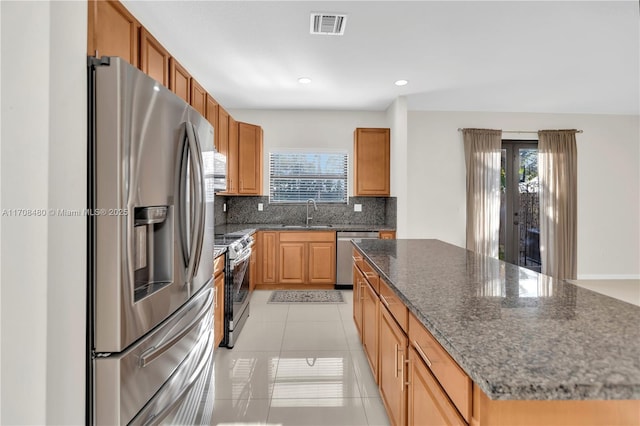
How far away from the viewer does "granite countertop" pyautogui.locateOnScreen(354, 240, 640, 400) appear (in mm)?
665

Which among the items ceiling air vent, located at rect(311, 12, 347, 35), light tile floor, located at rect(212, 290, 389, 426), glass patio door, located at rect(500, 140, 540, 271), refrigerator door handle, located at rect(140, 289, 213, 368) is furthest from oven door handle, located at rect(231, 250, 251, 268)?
glass patio door, located at rect(500, 140, 540, 271)

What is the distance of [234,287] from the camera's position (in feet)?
9.09

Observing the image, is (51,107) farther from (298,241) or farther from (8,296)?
(298,241)

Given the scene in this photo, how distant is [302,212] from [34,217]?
4.40m

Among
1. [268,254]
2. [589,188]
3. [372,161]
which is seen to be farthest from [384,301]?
[589,188]

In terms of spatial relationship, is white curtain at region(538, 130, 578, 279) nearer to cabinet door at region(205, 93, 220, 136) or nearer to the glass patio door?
the glass patio door

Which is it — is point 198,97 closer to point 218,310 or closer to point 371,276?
point 218,310

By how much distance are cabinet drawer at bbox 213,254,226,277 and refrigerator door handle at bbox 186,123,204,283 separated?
0.89 meters

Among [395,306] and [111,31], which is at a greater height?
[111,31]

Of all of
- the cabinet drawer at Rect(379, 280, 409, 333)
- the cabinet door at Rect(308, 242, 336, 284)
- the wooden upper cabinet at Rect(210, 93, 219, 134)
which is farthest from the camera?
the cabinet door at Rect(308, 242, 336, 284)

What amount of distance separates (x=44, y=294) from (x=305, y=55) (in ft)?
9.66

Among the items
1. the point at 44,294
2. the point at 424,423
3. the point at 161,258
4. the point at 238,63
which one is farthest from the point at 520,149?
the point at 44,294

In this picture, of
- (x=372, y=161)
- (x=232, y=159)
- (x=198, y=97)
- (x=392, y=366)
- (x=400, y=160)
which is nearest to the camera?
(x=392, y=366)

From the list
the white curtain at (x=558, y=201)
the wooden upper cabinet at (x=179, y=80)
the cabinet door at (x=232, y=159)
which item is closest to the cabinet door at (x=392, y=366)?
the wooden upper cabinet at (x=179, y=80)
